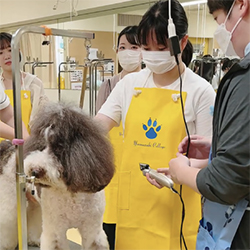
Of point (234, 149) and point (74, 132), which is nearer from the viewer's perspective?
point (234, 149)

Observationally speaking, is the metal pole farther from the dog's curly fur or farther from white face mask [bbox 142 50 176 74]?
white face mask [bbox 142 50 176 74]

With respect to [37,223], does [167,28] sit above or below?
above

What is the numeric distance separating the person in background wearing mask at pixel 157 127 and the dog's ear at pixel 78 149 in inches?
3.5

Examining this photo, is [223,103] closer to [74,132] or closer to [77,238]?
[74,132]

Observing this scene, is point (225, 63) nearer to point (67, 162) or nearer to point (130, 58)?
point (130, 58)

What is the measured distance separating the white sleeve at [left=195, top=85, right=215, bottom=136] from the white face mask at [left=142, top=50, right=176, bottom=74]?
156 millimetres

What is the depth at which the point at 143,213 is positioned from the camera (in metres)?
1.10

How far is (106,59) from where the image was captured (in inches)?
100.0

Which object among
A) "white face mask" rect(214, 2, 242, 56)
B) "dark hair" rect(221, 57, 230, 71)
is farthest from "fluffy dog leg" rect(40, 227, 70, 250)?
"dark hair" rect(221, 57, 230, 71)

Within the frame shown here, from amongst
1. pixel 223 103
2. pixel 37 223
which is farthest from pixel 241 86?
pixel 37 223

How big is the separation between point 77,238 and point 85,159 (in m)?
0.60

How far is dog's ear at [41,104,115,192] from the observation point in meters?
1.00

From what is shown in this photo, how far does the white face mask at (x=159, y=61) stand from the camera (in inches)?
40.9

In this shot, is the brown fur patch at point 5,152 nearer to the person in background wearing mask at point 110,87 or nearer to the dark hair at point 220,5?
the person in background wearing mask at point 110,87
